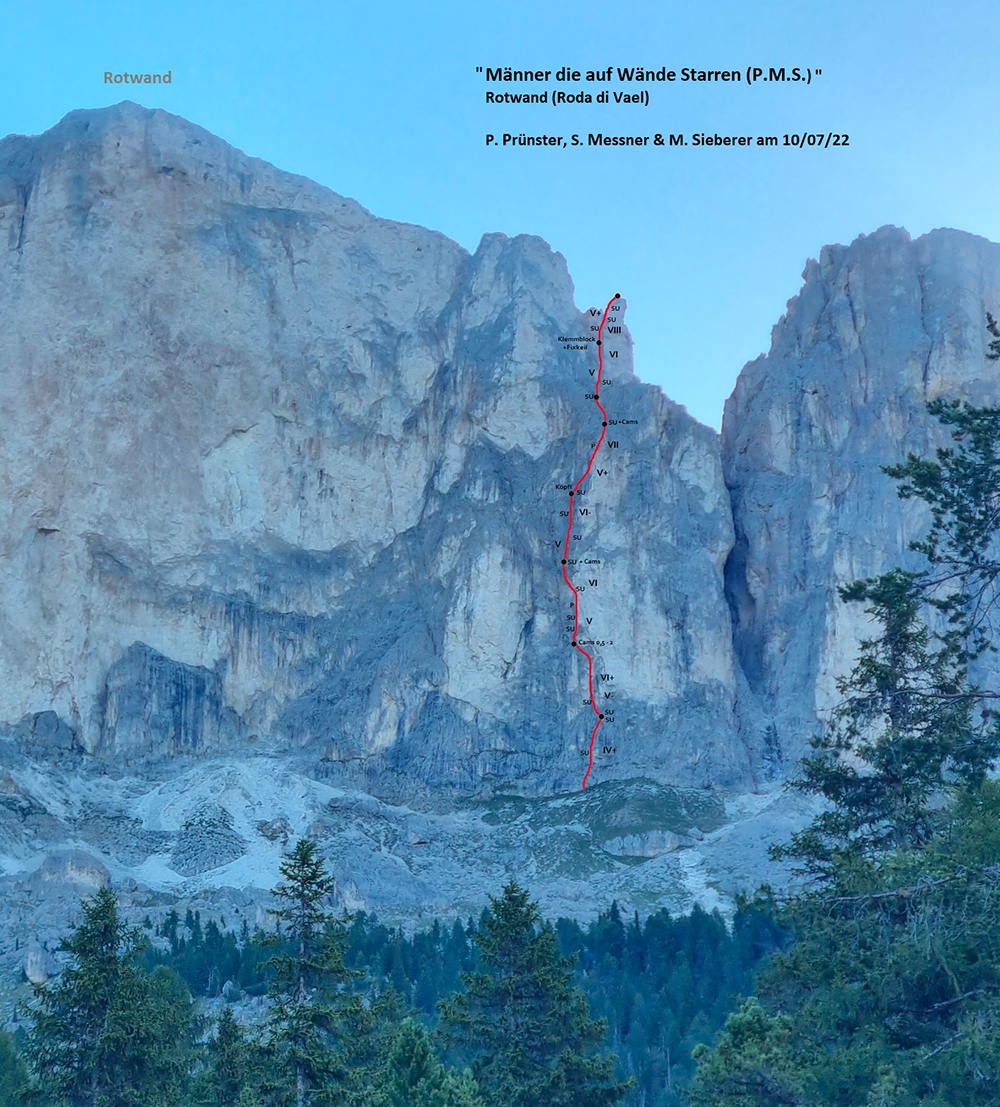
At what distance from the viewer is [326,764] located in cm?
12888

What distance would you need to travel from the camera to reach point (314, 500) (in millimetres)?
143375

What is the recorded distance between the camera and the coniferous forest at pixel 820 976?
18328mm

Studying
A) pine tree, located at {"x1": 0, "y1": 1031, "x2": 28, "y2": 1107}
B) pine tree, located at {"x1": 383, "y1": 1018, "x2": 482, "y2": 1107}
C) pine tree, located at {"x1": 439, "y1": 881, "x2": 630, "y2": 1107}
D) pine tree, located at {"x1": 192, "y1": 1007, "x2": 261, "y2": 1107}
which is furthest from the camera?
pine tree, located at {"x1": 0, "y1": 1031, "x2": 28, "y2": 1107}

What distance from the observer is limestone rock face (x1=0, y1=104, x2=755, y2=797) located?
13062 centimetres

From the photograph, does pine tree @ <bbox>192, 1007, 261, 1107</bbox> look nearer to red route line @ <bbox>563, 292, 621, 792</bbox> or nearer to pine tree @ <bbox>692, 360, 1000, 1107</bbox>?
pine tree @ <bbox>692, 360, 1000, 1107</bbox>

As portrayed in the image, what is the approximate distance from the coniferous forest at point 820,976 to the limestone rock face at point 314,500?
93.8 metres

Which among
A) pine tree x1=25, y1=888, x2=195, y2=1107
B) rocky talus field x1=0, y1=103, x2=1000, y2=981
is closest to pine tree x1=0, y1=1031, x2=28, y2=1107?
pine tree x1=25, y1=888, x2=195, y2=1107

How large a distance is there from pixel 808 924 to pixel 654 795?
331 ft

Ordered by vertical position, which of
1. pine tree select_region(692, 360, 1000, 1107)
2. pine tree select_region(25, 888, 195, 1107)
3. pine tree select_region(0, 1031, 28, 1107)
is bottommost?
pine tree select_region(0, 1031, 28, 1107)

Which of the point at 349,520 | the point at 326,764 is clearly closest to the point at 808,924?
the point at 326,764

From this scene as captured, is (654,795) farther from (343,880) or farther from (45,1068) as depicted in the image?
(45,1068)

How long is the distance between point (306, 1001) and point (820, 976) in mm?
9090

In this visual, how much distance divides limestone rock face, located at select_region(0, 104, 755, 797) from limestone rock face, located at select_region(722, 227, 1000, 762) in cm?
631

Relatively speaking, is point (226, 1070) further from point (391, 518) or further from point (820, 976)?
point (391, 518)
